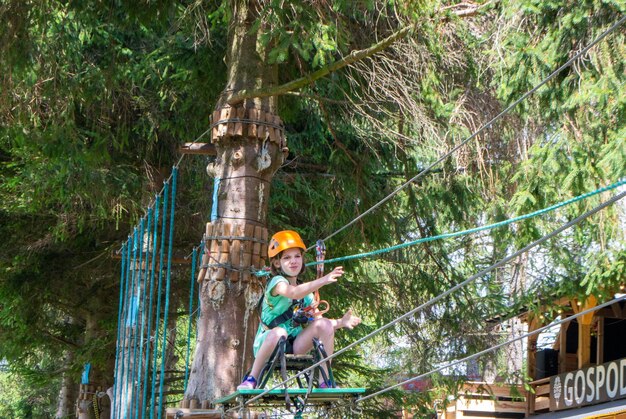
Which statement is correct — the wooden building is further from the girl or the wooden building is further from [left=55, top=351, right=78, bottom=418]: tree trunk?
[left=55, top=351, right=78, bottom=418]: tree trunk

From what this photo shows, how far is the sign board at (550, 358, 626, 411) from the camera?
48.7 feet

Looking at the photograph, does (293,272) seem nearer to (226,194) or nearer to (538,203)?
(226,194)

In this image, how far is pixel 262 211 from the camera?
860 centimetres

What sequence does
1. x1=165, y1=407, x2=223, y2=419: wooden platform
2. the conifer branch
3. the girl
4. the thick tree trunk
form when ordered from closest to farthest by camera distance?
1. the girl
2. x1=165, y1=407, x2=223, y2=419: wooden platform
3. the conifer branch
4. the thick tree trunk

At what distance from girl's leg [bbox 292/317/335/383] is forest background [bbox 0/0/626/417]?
7.11 ft

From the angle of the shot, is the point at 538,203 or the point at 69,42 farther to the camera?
the point at 69,42

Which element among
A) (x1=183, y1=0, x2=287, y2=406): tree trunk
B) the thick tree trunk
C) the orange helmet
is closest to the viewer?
the orange helmet

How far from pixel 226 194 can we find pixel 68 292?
893 cm

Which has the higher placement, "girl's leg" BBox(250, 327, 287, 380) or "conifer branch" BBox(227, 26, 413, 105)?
"conifer branch" BBox(227, 26, 413, 105)

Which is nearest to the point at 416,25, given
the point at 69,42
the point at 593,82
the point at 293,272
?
the point at 593,82

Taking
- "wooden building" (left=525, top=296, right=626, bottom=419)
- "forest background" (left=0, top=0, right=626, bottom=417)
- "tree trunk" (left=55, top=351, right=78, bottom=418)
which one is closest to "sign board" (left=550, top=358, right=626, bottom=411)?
"wooden building" (left=525, top=296, right=626, bottom=419)

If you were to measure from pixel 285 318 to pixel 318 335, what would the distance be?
1.00 feet

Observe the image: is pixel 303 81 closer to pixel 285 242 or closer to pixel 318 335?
pixel 285 242

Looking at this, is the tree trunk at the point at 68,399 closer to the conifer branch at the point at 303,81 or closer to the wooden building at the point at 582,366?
the wooden building at the point at 582,366
